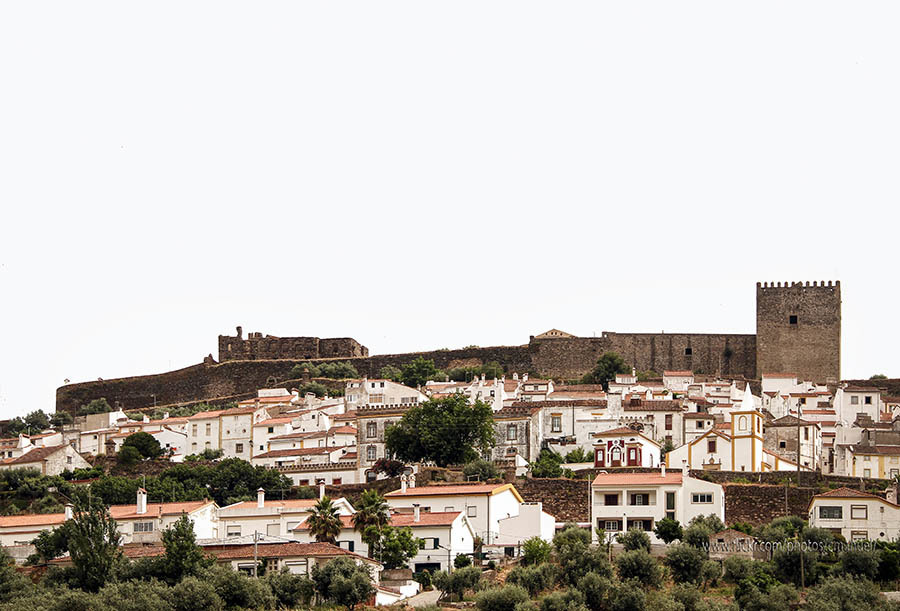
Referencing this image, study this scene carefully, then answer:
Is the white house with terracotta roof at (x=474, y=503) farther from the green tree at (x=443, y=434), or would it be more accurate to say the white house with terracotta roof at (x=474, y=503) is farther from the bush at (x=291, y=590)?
the bush at (x=291, y=590)

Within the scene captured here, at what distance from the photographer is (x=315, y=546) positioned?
4975 centimetres

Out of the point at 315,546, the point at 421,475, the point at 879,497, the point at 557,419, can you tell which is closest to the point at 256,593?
the point at 315,546

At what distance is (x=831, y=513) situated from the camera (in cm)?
5238

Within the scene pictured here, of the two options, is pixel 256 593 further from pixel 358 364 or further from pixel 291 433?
pixel 358 364

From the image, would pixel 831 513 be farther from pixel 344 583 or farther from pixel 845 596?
pixel 344 583

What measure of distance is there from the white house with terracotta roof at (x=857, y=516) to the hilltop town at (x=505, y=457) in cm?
6

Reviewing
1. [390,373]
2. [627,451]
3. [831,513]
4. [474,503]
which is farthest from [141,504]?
[390,373]

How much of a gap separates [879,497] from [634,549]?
28.3 ft

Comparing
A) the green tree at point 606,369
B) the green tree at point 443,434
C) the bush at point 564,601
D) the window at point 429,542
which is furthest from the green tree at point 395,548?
the green tree at point 606,369

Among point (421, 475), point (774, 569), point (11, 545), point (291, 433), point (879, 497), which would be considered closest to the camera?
point (774, 569)

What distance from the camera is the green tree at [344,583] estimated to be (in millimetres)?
45781

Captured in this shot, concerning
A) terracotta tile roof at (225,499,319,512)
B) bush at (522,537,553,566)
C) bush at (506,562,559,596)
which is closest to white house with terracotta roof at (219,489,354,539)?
terracotta tile roof at (225,499,319,512)

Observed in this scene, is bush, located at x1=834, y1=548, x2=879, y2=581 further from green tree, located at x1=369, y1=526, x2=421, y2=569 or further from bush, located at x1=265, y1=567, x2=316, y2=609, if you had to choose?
bush, located at x1=265, y1=567, x2=316, y2=609

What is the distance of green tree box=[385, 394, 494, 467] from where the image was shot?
62.9m
